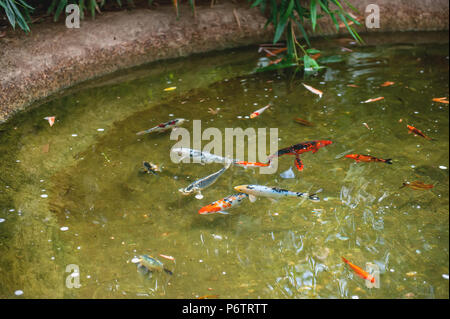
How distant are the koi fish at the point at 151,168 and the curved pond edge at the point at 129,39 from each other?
127 centimetres

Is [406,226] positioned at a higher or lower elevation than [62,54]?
lower

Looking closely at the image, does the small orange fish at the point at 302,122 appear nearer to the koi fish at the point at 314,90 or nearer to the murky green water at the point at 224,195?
the murky green water at the point at 224,195

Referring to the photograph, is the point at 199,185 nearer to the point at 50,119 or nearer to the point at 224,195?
the point at 224,195

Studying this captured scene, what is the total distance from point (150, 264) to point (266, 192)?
0.74 metres

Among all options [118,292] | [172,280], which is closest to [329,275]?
[172,280]

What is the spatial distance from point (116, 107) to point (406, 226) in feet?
7.51

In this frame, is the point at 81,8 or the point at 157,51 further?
the point at 157,51

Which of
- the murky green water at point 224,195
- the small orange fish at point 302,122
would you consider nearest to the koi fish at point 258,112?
the murky green water at point 224,195

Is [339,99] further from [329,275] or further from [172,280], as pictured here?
[172,280]

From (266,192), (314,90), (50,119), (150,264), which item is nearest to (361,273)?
(266,192)

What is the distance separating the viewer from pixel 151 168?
2762 millimetres

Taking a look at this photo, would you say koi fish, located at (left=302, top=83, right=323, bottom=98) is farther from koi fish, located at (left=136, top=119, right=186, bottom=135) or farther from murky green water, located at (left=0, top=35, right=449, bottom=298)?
koi fish, located at (left=136, top=119, right=186, bottom=135)

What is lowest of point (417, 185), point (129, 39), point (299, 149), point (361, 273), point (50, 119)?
point (361, 273)

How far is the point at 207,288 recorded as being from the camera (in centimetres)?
196
